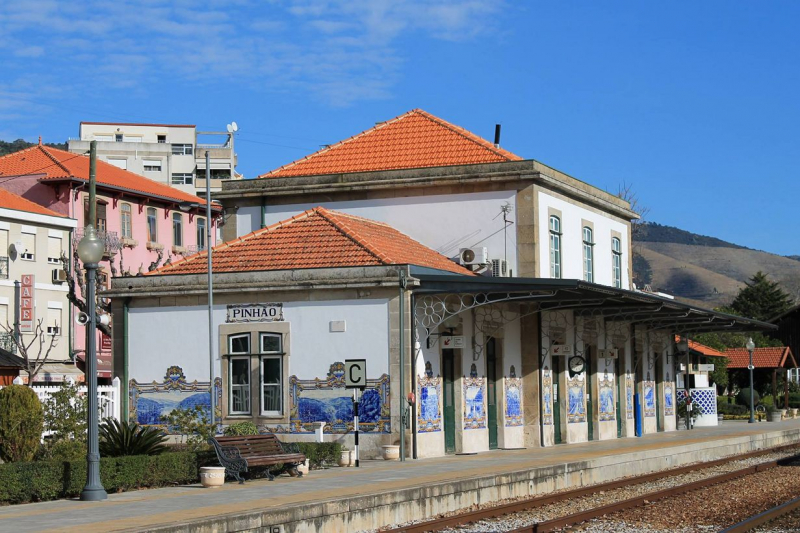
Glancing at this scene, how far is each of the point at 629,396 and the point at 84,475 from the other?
2408 centimetres

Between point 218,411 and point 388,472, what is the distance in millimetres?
6166

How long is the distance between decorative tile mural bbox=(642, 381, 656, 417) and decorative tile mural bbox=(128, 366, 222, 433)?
18190 millimetres

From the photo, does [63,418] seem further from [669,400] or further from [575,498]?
[669,400]

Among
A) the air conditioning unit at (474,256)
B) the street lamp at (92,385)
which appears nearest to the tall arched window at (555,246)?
the air conditioning unit at (474,256)

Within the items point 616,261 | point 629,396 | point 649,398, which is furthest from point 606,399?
point 649,398

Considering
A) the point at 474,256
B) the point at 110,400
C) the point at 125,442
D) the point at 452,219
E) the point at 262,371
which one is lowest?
the point at 125,442

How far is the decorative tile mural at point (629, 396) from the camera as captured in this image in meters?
38.2

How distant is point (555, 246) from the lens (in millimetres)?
32969

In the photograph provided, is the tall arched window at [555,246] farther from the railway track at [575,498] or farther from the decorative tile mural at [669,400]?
the decorative tile mural at [669,400]

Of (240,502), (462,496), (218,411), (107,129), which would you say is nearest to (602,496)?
(462,496)

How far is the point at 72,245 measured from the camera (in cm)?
5497

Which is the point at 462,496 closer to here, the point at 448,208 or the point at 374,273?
the point at 374,273

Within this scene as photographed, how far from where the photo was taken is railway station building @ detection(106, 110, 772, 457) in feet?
82.5

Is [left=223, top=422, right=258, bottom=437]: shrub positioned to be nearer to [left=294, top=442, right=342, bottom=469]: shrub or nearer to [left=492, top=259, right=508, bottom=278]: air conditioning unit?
[left=294, top=442, right=342, bottom=469]: shrub
